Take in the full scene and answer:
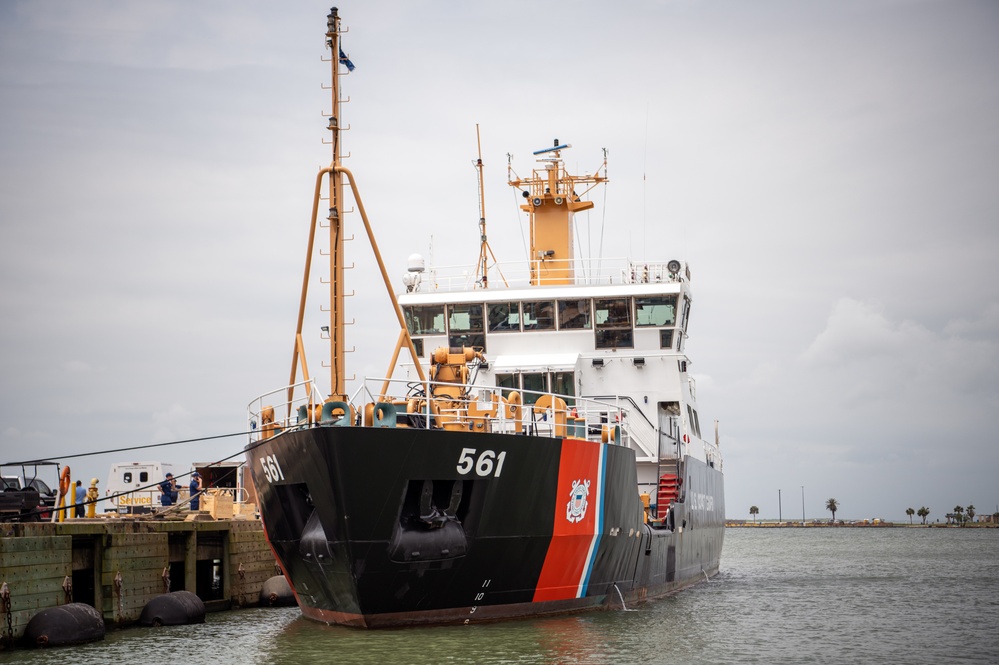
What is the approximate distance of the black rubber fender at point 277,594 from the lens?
19.0 metres

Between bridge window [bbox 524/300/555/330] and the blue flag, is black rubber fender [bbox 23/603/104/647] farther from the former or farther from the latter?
bridge window [bbox 524/300/555/330]

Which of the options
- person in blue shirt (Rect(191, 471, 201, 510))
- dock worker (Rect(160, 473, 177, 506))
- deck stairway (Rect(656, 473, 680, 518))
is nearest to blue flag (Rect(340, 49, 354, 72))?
deck stairway (Rect(656, 473, 680, 518))

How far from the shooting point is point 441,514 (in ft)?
43.9

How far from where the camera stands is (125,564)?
1580cm

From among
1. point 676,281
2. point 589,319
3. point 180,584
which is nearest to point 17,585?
point 180,584

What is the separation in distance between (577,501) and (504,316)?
676cm

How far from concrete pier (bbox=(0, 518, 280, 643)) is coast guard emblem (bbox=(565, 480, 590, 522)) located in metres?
6.62

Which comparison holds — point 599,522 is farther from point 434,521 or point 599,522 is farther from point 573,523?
point 434,521

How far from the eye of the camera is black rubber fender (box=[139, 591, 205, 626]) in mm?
15773

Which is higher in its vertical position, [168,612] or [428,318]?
[428,318]

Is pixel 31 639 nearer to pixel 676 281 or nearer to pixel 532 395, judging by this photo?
pixel 532 395

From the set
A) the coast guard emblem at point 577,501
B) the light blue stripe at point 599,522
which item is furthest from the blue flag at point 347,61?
the coast guard emblem at point 577,501

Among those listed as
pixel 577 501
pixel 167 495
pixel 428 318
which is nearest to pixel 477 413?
pixel 577 501

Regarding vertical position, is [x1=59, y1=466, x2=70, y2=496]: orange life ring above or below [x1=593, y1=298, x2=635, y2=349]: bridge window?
below
